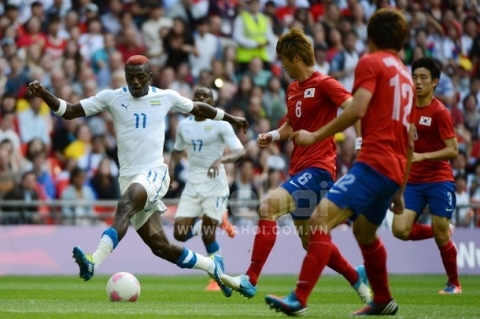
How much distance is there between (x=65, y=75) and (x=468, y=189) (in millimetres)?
9020

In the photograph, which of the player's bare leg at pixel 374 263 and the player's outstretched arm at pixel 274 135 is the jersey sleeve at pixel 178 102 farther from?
the player's bare leg at pixel 374 263

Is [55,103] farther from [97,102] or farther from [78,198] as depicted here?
[78,198]

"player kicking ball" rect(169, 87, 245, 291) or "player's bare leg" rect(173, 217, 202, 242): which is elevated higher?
"player kicking ball" rect(169, 87, 245, 291)

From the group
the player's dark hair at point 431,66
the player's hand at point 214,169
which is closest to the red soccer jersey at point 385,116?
the player's dark hair at point 431,66

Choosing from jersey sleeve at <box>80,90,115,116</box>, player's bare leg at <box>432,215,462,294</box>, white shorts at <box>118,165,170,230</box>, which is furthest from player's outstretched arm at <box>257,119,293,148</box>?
player's bare leg at <box>432,215,462,294</box>

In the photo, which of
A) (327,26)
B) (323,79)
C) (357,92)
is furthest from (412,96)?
(327,26)

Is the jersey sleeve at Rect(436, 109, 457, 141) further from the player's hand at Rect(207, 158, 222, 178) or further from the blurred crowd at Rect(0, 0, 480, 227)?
the blurred crowd at Rect(0, 0, 480, 227)

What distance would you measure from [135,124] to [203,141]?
14.5 feet

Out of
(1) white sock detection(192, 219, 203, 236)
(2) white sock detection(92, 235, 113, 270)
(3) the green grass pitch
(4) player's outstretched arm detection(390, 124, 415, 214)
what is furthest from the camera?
(1) white sock detection(192, 219, 203, 236)

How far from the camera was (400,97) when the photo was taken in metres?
8.30

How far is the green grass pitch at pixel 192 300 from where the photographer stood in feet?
30.1

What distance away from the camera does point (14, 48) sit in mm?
20422

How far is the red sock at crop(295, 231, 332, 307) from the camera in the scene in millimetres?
8219

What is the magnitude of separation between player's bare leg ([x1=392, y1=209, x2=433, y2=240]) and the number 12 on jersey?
495 centimetres
